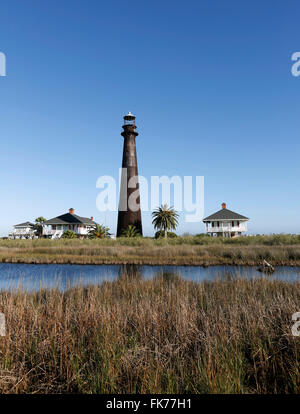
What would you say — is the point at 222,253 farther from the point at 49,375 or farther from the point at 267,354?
the point at 49,375

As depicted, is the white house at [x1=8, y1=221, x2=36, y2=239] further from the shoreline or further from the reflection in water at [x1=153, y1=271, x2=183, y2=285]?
the reflection in water at [x1=153, y1=271, x2=183, y2=285]

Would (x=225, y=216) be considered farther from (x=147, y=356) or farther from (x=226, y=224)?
(x=147, y=356)

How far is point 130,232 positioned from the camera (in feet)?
125

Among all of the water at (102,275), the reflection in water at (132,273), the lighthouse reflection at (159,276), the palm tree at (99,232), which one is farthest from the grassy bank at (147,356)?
the palm tree at (99,232)

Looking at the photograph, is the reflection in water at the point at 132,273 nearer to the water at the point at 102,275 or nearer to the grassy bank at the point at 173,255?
the water at the point at 102,275

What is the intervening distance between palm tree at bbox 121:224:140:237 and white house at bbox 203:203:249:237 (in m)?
15.6

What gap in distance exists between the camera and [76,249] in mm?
27469

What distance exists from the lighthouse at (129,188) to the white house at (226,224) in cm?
1517

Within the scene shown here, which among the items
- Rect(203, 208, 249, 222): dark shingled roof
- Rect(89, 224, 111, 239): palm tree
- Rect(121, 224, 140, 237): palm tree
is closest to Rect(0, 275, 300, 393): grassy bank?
Rect(121, 224, 140, 237): palm tree

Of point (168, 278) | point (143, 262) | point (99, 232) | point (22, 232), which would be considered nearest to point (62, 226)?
point (99, 232)

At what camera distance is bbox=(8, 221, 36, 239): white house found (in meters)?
61.2

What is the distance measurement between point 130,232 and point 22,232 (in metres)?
39.0
